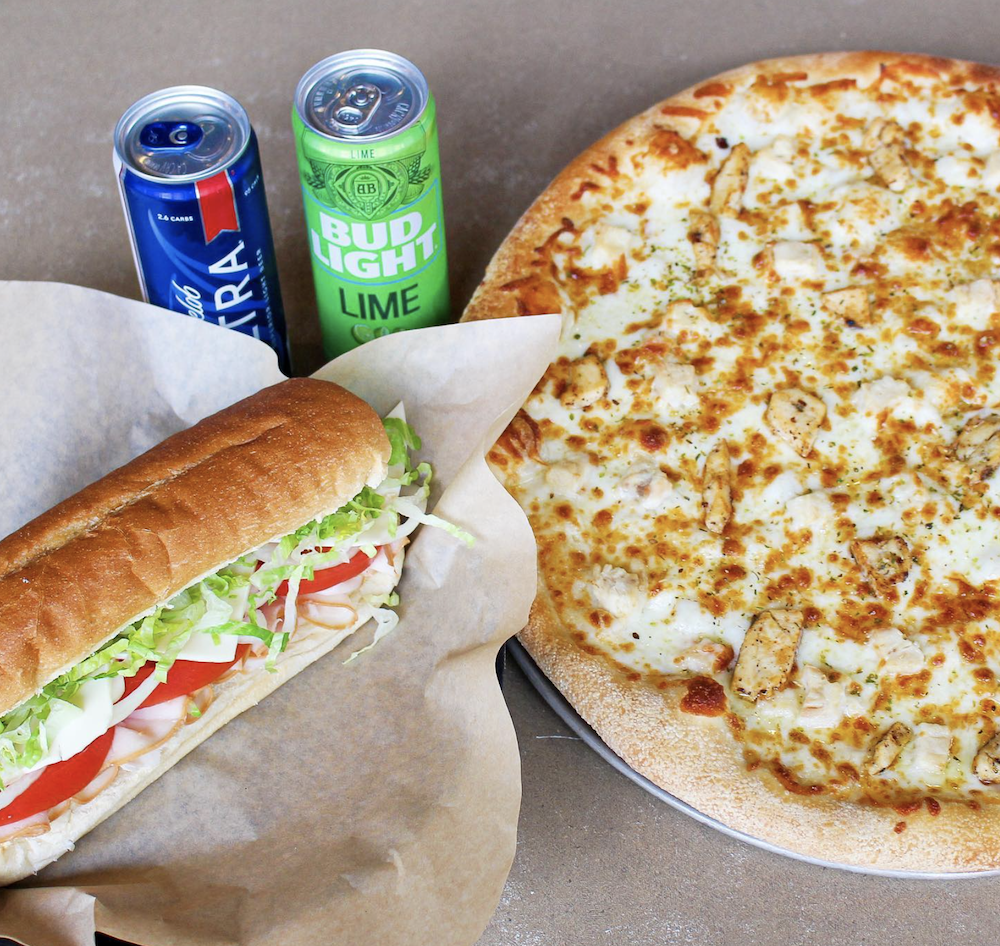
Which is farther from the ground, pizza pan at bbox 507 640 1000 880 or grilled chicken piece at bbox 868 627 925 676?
grilled chicken piece at bbox 868 627 925 676

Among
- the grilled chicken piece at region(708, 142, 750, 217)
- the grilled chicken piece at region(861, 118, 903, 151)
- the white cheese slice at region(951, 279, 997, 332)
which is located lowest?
the white cheese slice at region(951, 279, 997, 332)

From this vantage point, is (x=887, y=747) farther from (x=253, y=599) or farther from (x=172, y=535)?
(x=172, y=535)

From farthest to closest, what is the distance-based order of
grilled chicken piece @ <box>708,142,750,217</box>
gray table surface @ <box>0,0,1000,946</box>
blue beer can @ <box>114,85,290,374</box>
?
1. gray table surface @ <box>0,0,1000,946</box>
2. grilled chicken piece @ <box>708,142,750,217</box>
3. blue beer can @ <box>114,85,290,374</box>

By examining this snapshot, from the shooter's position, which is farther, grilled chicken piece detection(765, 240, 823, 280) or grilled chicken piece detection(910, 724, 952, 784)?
grilled chicken piece detection(765, 240, 823, 280)

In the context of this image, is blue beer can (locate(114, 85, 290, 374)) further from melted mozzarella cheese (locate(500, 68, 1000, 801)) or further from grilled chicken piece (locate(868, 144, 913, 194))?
grilled chicken piece (locate(868, 144, 913, 194))

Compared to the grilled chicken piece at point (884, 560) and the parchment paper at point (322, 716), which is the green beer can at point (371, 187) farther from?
the grilled chicken piece at point (884, 560)

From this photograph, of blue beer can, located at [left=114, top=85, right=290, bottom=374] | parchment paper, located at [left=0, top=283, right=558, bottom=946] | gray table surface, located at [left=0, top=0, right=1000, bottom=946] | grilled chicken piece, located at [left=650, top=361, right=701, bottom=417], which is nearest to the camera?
parchment paper, located at [left=0, top=283, right=558, bottom=946]

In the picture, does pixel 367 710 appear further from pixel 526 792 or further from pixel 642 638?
pixel 642 638

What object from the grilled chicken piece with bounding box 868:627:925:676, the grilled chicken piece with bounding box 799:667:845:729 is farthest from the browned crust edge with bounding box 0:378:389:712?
the grilled chicken piece with bounding box 868:627:925:676
